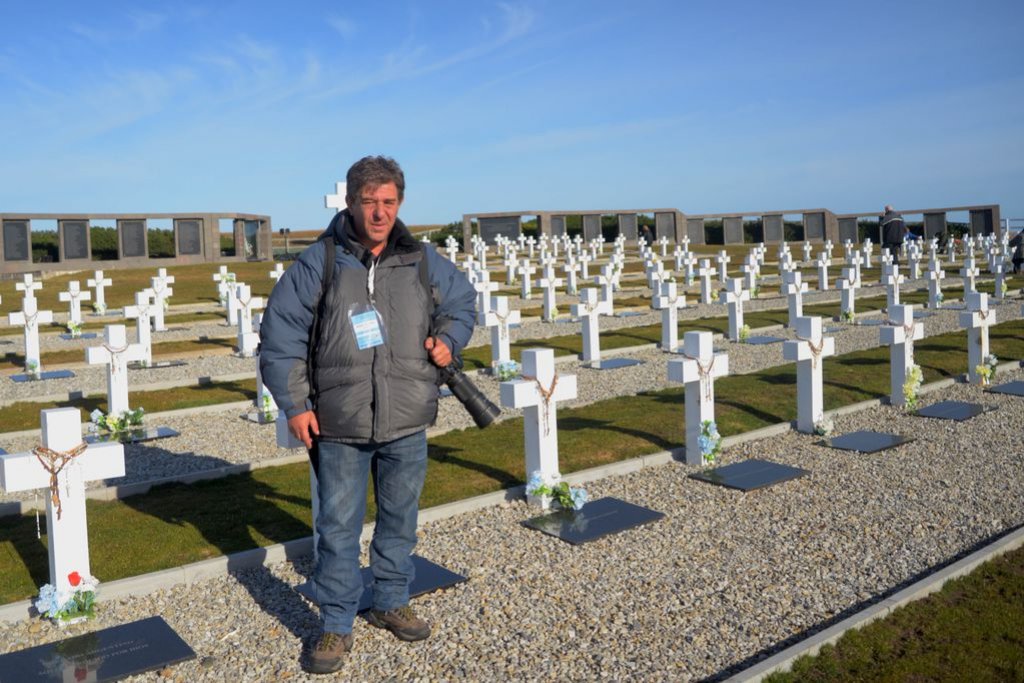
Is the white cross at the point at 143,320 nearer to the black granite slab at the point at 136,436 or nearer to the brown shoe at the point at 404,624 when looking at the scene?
the black granite slab at the point at 136,436

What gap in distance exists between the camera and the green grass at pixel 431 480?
19.5 feet

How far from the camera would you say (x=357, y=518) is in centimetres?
430

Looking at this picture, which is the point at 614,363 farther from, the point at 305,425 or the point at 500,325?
the point at 305,425

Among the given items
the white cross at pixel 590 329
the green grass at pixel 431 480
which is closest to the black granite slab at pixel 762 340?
the white cross at pixel 590 329

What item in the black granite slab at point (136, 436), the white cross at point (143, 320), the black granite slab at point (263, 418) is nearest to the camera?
the black granite slab at point (136, 436)

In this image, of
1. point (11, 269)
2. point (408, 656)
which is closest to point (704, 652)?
point (408, 656)

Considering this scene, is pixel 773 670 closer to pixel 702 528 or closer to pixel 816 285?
pixel 702 528

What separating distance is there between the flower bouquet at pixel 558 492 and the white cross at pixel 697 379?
5.18ft

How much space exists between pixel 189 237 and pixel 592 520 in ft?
131

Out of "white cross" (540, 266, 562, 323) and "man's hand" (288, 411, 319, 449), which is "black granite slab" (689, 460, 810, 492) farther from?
"white cross" (540, 266, 562, 323)

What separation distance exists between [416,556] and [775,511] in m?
2.59

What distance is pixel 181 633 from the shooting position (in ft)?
15.6

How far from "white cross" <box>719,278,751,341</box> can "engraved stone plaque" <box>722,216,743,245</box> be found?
36014 mm

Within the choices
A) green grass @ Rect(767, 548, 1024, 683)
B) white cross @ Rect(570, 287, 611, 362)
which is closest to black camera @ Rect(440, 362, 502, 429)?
green grass @ Rect(767, 548, 1024, 683)
